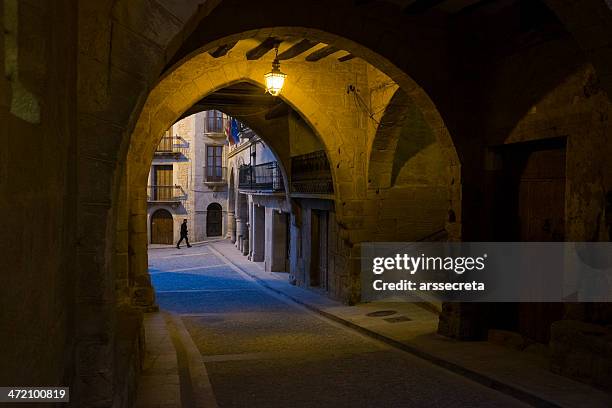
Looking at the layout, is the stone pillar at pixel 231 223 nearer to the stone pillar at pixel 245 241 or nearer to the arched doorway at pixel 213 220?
the arched doorway at pixel 213 220

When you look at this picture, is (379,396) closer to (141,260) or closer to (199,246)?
(141,260)

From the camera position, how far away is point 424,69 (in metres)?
7.49

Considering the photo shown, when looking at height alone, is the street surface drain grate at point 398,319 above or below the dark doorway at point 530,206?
below

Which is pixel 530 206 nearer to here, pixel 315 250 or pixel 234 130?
pixel 315 250

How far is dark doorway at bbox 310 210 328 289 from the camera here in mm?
13587

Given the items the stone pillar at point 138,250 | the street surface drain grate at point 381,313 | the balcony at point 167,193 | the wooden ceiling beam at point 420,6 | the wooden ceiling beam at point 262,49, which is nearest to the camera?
the wooden ceiling beam at point 420,6

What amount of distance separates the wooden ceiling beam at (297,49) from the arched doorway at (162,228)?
75.5ft

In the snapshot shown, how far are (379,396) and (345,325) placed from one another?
403 cm

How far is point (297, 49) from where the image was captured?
989 centimetres

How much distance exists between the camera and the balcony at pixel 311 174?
12.4 metres

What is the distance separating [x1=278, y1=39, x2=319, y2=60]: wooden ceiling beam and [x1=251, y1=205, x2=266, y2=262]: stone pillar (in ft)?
32.9

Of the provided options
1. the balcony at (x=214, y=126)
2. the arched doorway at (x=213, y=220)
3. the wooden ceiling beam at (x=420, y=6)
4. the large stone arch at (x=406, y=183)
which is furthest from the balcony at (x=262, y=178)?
the arched doorway at (x=213, y=220)

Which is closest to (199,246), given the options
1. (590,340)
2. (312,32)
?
(312,32)

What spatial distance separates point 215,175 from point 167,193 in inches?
113
